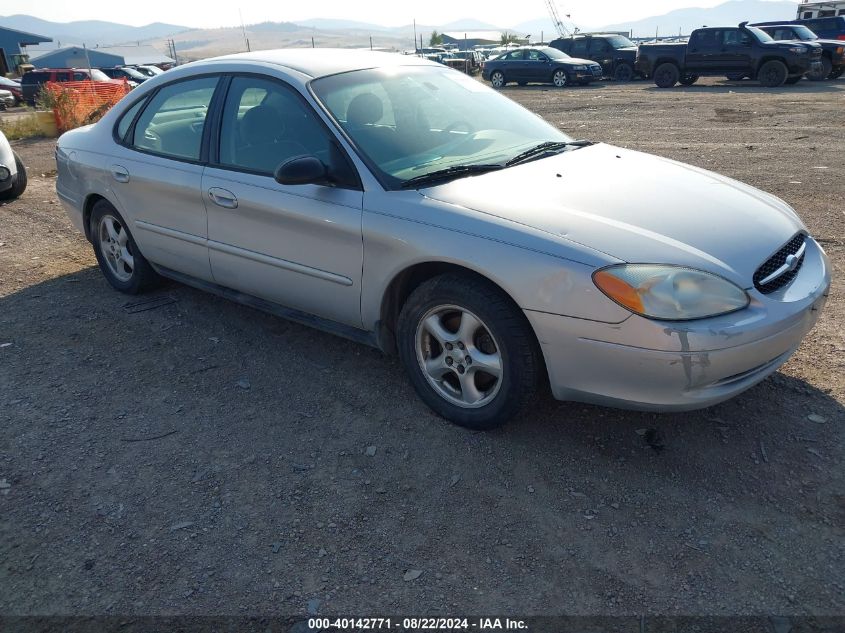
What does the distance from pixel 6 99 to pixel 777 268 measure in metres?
32.0

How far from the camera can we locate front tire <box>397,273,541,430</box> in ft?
9.75

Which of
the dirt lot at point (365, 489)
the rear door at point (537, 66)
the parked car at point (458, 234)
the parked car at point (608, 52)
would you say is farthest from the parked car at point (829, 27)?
the dirt lot at point (365, 489)

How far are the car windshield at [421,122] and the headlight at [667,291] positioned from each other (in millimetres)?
1120

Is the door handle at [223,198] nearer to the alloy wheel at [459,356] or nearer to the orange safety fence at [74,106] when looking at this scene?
the alloy wheel at [459,356]

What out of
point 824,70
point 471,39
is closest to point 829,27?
point 824,70

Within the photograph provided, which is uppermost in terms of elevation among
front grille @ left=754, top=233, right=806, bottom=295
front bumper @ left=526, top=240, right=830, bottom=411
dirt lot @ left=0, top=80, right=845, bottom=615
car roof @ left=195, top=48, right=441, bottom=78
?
car roof @ left=195, top=48, right=441, bottom=78

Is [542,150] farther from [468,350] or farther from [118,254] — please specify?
[118,254]

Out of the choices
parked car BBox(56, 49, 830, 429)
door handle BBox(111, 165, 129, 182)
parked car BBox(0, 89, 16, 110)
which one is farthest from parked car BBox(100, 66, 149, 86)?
parked car BBox(56, 49, 830, 429)

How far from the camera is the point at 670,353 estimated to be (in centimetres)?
264

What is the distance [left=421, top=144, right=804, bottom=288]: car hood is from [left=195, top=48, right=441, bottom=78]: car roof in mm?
1106

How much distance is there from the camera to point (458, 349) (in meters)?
3.21

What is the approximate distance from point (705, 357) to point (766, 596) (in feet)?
2.73

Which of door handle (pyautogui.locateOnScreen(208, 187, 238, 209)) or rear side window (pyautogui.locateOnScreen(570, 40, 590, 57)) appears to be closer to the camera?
door handle (pyautogui.locateOnScreen(208, 187, 238, 209))

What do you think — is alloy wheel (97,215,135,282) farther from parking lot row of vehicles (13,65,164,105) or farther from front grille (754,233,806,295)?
parking lot row of vehicles (13,65,164,105)
